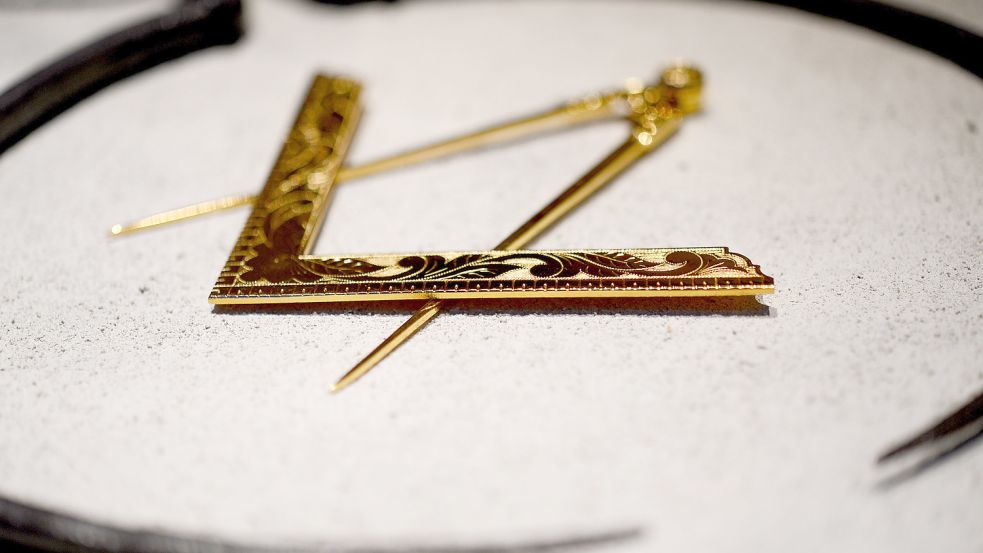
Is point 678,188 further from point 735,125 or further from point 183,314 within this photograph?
point 183,314

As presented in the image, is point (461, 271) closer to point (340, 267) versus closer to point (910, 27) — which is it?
point (340, 267)

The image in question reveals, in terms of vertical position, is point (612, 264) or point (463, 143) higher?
point (463, 143)

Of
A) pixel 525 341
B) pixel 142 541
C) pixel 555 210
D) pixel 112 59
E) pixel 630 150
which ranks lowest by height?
pixel 142 541

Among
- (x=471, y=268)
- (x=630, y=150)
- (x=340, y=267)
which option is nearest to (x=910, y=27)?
(x=630, y=150)

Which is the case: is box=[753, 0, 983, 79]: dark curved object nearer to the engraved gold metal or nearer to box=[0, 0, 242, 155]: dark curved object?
the engraved gold metal

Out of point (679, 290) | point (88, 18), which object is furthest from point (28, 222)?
point (679, 290)

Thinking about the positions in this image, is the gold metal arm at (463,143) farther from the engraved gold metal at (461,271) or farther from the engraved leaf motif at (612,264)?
the engraved leaf motif at (612,264)
